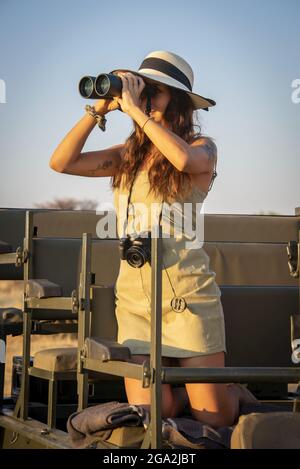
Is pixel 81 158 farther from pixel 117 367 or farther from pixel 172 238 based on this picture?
pixel 117 367

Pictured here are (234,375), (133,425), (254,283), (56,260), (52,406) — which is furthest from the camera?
(254,283)

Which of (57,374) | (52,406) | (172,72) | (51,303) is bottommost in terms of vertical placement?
(52,406)

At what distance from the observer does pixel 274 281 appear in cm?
529

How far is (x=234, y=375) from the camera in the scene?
109 inches

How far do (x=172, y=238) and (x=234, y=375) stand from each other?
68cm

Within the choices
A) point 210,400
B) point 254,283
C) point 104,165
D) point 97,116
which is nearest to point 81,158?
point 104,165

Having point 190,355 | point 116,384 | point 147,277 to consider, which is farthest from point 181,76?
point 116,384

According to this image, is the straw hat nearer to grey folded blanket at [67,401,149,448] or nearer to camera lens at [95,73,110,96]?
camera lens at [95,73,110,96]

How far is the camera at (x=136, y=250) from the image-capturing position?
3172mm

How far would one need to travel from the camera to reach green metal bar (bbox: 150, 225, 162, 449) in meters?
2.66

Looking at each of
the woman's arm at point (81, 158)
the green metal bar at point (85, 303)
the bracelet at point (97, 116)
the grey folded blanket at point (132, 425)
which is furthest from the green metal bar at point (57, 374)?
the bracelet at point (97, 116)

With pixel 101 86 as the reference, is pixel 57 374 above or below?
below

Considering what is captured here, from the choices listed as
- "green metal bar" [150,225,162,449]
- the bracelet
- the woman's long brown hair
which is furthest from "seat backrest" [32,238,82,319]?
"green metal bar" [150,225,162,449]
